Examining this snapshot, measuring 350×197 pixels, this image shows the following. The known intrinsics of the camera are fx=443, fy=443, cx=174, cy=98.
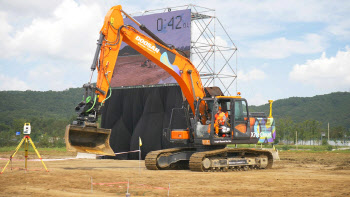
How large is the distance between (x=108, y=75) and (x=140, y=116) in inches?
455

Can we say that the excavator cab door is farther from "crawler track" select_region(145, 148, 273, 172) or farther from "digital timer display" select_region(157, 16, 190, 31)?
"digital timer display" select_region(157, 16, 190, 31)

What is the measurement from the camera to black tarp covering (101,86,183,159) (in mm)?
24172

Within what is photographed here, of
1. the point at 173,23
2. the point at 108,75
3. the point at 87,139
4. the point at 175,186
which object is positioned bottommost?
the point at 175,186

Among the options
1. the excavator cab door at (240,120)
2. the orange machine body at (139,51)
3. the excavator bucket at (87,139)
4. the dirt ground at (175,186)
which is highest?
the orange machine body at (139,51)

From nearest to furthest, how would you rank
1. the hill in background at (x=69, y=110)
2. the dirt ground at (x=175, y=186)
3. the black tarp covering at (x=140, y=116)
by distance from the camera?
1. the dirt ground at (x=175, y=186)
2. the black tarp covering at (x=140, y=116)
3. the hill in background at (x=69, y=110)

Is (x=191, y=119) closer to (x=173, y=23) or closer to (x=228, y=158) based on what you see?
(x=228, y=158)

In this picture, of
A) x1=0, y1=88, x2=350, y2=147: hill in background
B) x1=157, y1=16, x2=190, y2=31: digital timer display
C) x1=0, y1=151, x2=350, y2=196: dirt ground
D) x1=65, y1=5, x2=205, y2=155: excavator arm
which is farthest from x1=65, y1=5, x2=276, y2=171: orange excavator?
x1=0, y1=88, x2=350, y2=147: hill in background

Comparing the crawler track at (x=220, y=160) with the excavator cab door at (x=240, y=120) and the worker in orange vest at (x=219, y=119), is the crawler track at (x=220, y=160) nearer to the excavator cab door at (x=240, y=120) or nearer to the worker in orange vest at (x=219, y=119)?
the excavator cab door at (x=240, y=120)

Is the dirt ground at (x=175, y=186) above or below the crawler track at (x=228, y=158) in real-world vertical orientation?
below

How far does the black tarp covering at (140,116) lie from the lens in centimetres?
2417

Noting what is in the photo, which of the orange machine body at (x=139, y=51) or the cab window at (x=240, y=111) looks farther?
the cab window at (x=240, y=111)

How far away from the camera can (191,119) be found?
16.8 metres

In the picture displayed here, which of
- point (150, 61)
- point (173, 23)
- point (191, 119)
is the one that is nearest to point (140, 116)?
point (150, 61)

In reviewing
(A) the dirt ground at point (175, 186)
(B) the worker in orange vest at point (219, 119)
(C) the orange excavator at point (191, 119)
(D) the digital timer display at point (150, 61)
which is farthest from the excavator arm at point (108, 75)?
(D) the digital timer display at point (150, 61)
